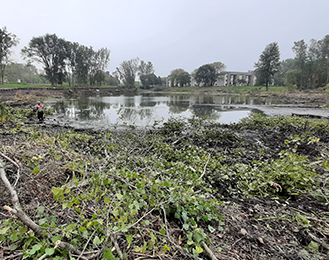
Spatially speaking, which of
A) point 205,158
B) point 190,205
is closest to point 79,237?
point 190,205

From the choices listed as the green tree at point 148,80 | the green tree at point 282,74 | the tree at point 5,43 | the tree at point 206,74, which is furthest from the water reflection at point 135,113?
the green tree at point 148,80

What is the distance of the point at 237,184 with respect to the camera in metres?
3.62

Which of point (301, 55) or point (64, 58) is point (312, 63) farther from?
point (64, 58)

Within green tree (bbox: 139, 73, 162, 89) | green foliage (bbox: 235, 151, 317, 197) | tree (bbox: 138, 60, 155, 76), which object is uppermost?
tree (bbox: 138, 60, 155, 76)

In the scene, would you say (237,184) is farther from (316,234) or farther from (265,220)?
(316,234)

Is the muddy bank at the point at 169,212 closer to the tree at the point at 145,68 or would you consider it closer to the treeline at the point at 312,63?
the treeline at the point at 312,63

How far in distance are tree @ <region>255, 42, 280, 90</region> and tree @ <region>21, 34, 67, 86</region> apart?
66.3 meters

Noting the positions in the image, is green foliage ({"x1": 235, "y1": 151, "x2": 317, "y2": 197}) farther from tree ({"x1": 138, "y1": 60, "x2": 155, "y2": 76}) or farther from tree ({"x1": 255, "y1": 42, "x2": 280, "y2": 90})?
tree ({"x1": 138, "y1": 60, "x2": 155, "y2": 76})

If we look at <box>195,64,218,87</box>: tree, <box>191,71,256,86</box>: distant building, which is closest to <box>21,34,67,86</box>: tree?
<box>195,64,218,87</box>: tree

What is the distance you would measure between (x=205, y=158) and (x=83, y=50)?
227ft

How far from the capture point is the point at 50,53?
5003 cm

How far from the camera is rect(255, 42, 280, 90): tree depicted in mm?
52938

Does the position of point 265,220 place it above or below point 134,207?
below

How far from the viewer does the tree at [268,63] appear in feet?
174
